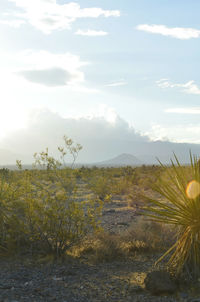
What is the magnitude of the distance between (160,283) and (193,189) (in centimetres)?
164

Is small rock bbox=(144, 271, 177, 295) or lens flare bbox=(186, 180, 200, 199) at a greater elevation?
lens flare bbox=(186, 180, 200, 199)

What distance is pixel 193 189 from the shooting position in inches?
212

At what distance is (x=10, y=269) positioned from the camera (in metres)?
6.36

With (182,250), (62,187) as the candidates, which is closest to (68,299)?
(182,250)

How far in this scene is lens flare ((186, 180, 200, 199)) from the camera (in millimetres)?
5324

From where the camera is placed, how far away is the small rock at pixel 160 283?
5.13 metres

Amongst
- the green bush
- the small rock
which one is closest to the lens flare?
the small rock

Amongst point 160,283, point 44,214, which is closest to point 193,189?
point 160,283

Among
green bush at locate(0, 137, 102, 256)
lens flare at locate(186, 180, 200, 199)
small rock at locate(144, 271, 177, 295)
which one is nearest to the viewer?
small rock at locate(144, 271, 177, 295)

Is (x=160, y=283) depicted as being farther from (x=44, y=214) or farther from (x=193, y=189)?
(x=44, y=214)

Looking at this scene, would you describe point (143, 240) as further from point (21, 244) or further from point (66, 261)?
point (21, 244)

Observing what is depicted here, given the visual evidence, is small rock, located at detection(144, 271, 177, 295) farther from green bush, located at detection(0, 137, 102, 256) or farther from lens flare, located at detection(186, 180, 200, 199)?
green bush, located at detection(0, 137, 102, 256)

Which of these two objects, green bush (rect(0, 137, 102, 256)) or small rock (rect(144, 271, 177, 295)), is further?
green bush (rect(0, 137, 102, 256))

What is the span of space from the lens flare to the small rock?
4.58 ft
